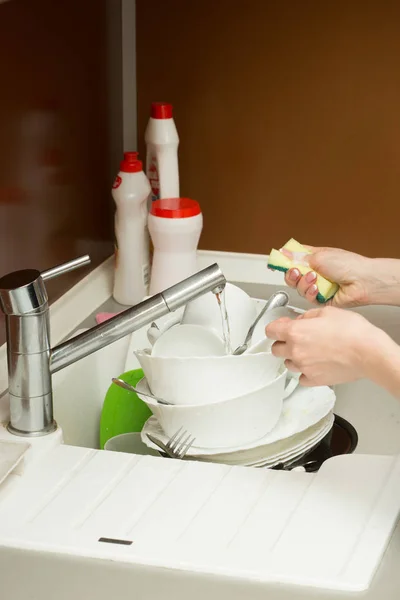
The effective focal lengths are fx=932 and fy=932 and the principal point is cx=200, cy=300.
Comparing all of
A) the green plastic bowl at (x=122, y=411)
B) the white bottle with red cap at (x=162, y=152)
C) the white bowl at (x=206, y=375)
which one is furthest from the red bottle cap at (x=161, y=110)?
the white bowl at (x=206, y=375)

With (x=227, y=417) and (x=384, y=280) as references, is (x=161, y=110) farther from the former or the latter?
(x=227, y=417)

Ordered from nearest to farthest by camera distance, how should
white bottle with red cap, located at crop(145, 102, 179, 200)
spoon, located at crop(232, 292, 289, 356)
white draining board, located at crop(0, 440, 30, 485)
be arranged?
1. white draining board, located at crop(0, 440, 30, 485)
2. spoon, located at crop(232, 292, 289, 356)
3. white bottle with red cap, located at crop(145, 102, 179, 200)

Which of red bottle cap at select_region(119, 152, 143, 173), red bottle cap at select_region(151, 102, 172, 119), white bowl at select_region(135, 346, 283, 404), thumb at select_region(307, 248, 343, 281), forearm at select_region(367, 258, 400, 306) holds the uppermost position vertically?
red bottle cap at select_region(151, 102, 172, 119)

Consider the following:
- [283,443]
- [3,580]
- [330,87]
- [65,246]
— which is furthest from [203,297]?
[330,87]

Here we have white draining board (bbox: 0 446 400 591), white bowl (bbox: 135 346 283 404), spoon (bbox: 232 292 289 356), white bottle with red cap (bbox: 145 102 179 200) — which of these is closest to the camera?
white draining board (bbox: 0 446 400 591)

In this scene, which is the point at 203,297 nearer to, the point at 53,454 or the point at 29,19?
the point at 53,454

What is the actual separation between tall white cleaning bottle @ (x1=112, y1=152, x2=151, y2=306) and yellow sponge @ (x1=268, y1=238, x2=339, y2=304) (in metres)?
0.36

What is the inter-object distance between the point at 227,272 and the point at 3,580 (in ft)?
3.38

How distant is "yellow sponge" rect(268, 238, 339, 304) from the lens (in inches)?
55.1

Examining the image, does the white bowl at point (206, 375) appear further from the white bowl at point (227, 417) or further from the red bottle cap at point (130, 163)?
the red bottle cap at point (130, 163)

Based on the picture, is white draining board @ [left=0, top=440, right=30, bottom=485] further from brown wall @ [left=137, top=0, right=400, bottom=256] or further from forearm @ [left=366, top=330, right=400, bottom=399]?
brown wall @ [left=137, top=0, right=400, bottom=256]

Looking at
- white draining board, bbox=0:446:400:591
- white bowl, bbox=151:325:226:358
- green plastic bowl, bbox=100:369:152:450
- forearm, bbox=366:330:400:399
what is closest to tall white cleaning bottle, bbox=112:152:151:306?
green plastic bowl, bbox=100:369:152:450

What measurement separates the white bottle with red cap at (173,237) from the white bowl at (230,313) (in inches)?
11.4

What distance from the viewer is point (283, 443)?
4.18 feet
